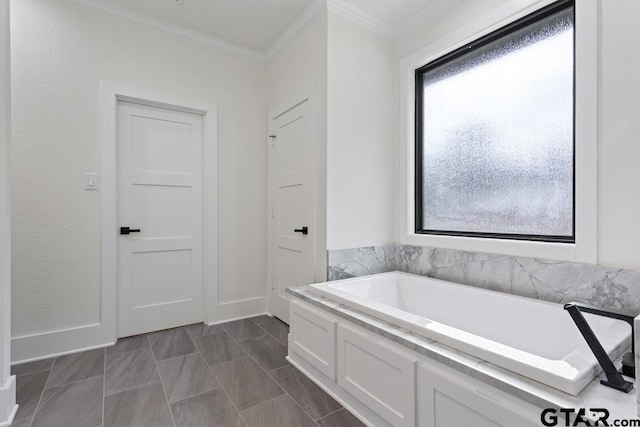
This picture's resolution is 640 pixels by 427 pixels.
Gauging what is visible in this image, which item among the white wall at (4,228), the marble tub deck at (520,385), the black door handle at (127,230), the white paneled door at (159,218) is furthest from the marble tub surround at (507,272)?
the white wall at (4,228)

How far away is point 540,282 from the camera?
180cm

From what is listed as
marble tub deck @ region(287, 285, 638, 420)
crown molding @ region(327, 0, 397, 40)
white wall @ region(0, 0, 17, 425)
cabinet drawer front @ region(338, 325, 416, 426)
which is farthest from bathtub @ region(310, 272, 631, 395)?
crown molding @ region(327, 0, 397, 40)

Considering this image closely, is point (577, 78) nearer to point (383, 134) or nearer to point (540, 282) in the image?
point (540, 282)

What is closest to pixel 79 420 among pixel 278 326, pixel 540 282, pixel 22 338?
pixel 22 338

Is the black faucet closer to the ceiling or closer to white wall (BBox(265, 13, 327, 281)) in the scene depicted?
white wall (BBox(265, 13, 327, 281))

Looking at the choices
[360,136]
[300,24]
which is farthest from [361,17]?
[360,136]

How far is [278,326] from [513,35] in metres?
2.93

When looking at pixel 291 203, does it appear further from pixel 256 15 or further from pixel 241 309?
pixel 256 15

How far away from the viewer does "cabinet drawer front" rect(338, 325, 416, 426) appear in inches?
51.6

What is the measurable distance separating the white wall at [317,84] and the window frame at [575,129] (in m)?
0.75

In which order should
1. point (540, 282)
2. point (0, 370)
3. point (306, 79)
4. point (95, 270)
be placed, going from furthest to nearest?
point (306, 79)
point (95, 270)
point (540, 282)
point (0, 370)

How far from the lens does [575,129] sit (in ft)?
5.48

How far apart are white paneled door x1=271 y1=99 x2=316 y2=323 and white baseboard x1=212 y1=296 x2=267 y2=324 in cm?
15

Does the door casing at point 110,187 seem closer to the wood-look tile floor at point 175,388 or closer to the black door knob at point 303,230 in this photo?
the wood-look tile floor at point 175,388
